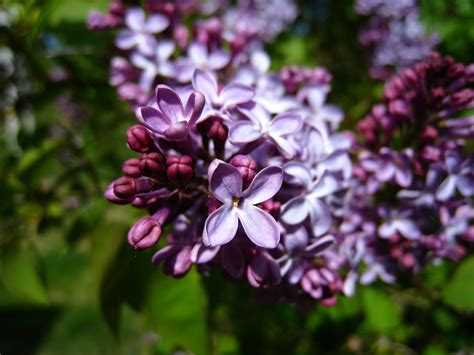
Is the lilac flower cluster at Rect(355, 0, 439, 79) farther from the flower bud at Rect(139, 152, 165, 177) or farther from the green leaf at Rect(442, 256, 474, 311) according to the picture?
the flower bud at Rect(139, 152, 165, 177)

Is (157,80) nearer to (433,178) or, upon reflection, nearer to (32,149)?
(32,149)

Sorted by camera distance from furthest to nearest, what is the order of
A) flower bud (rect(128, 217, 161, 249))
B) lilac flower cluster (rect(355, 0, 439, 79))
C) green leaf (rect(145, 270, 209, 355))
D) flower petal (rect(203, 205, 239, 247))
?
lilac flower cluster (rect(355, 0, 439, 79)), green leaf (rect(145, 270, 209, 355)), flower bud (rect(128, 217, 161, 249)), flower petal (rect(203, 205, 239, 247))

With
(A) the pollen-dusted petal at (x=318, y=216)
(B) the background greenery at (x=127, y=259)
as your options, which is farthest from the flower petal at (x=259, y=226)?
(B) the background greenery at (x=127, y=259)

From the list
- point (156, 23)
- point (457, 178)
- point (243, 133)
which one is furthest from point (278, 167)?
point (156, 23)

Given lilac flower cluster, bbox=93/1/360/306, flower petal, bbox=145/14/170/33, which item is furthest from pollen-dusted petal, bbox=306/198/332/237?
flower petal, bbox=145/14/170/33

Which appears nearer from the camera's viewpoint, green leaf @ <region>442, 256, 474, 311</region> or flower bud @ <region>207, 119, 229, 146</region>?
flower bud @ <region>207, 119, 229, 146</region>

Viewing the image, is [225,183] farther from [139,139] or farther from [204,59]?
[204,59]
